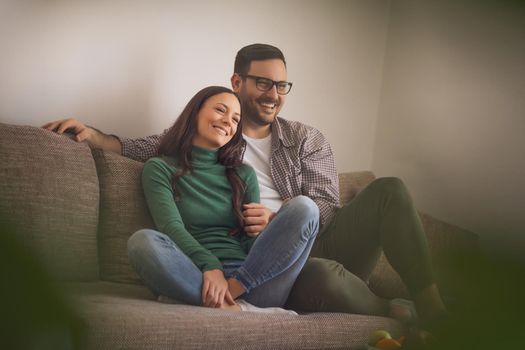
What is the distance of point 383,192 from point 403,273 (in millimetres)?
153

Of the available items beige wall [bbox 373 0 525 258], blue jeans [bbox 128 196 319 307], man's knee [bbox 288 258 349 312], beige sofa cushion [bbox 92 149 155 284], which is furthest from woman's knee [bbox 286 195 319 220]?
beige sofa cushion [bbox 92 149 155 284]

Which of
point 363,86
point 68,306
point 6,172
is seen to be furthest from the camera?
point 363,86

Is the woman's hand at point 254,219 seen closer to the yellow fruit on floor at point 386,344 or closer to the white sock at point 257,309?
the white sock at point 257,309

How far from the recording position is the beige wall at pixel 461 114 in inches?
6.5

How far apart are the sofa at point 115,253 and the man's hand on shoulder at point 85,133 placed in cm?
2

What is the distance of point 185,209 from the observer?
1.13m

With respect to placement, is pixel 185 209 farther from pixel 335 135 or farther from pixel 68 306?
pixel 68 306

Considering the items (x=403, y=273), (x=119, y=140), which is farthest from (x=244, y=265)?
(x=119, y=140)

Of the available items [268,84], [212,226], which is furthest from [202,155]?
[268,84]

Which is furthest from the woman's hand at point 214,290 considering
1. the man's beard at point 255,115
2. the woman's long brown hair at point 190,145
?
the man's beard at point 255,115

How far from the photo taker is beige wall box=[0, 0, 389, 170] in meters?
1.19

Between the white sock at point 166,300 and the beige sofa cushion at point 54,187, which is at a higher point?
the beige sofa cushion at point 54,187

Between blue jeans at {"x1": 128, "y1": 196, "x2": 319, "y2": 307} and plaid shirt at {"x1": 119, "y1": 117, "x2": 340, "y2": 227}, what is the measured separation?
290mm

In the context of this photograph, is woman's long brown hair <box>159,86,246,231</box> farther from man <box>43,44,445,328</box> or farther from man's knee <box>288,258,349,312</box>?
man's knee <box>288,258,349,312</box>
